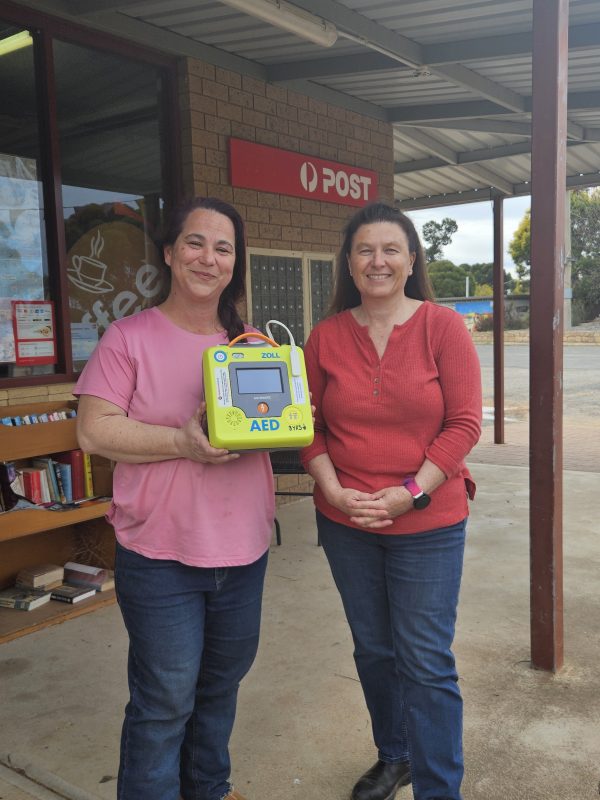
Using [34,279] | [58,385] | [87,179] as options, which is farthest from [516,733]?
[87,179]

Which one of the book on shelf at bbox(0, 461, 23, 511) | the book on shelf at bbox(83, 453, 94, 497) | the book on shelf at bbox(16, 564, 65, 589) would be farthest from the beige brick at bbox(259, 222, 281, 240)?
the book on shelf at bbox(16, 564, 65, 589)

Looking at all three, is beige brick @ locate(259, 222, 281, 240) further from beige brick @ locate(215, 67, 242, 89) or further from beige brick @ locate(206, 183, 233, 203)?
beige brick @ locate(215, 67, 242, 89)

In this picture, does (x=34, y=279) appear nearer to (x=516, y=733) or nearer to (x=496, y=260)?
(x=516, y=733)

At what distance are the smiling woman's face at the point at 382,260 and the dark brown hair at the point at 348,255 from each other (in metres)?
0.03

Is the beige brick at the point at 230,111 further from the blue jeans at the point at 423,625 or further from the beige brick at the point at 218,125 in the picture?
the blue jeans at the point at 423,625

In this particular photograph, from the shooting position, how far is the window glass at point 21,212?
4.37 meters

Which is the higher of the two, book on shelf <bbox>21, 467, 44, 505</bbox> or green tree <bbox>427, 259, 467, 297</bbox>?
green tree <bbox>427, 259, 467, 297</bbox>

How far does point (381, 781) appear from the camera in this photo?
7.76ft

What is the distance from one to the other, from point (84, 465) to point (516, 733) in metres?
2.71

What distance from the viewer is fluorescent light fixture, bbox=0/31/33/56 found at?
14.3 ft

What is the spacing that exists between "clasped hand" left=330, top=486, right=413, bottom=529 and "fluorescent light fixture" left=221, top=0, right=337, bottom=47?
279 centimetres

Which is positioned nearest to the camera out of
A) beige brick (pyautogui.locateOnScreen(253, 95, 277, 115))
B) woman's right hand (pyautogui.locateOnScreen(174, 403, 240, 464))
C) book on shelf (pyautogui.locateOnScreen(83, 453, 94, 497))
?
woman's right hand (pyautogui.locateOnScreen(174, 403, 240, 464))

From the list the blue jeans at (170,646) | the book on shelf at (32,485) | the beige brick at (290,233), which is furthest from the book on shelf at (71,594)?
the beige brick at (290,233)

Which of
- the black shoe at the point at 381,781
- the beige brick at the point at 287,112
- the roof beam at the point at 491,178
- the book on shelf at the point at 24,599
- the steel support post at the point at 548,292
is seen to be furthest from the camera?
the roof beam at the point at 491,178
